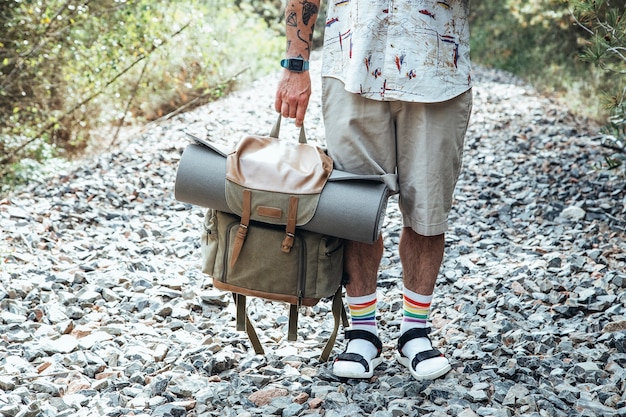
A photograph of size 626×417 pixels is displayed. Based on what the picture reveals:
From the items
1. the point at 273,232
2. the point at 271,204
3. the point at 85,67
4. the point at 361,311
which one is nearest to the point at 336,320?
the point at 361,311

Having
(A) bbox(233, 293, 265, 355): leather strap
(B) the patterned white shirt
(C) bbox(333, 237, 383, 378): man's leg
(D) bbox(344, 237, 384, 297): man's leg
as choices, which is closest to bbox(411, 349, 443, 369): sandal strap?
(C) bbox(333, 237, 383, 378): man's leg

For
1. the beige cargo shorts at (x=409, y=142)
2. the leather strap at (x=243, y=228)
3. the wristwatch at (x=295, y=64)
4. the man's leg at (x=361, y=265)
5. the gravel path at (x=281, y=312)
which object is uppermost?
the wristwatch at (x=295, y=64)

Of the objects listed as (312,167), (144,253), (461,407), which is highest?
(312,167)

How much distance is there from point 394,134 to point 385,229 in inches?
86.5

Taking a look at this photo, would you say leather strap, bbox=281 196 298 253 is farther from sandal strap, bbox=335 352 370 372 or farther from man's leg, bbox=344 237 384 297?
sandal strap, bbox=335 352 370 372

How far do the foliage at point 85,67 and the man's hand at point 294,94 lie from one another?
3.69 meters

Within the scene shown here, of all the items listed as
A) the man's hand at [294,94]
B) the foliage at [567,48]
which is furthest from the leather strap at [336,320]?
the foliage at [567,48]

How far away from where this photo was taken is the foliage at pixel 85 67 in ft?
19.6

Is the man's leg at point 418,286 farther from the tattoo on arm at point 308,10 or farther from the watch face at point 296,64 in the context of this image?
the tattoo on arm at point 308,10

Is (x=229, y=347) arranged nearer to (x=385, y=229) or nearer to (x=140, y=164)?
(x=385, y=229)

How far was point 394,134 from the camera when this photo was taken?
250cm

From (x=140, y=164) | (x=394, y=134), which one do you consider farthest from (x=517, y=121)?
(x=394, y=134)

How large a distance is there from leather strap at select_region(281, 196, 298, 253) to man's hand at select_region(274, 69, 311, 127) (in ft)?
1.15

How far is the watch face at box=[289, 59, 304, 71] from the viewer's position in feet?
8.33
